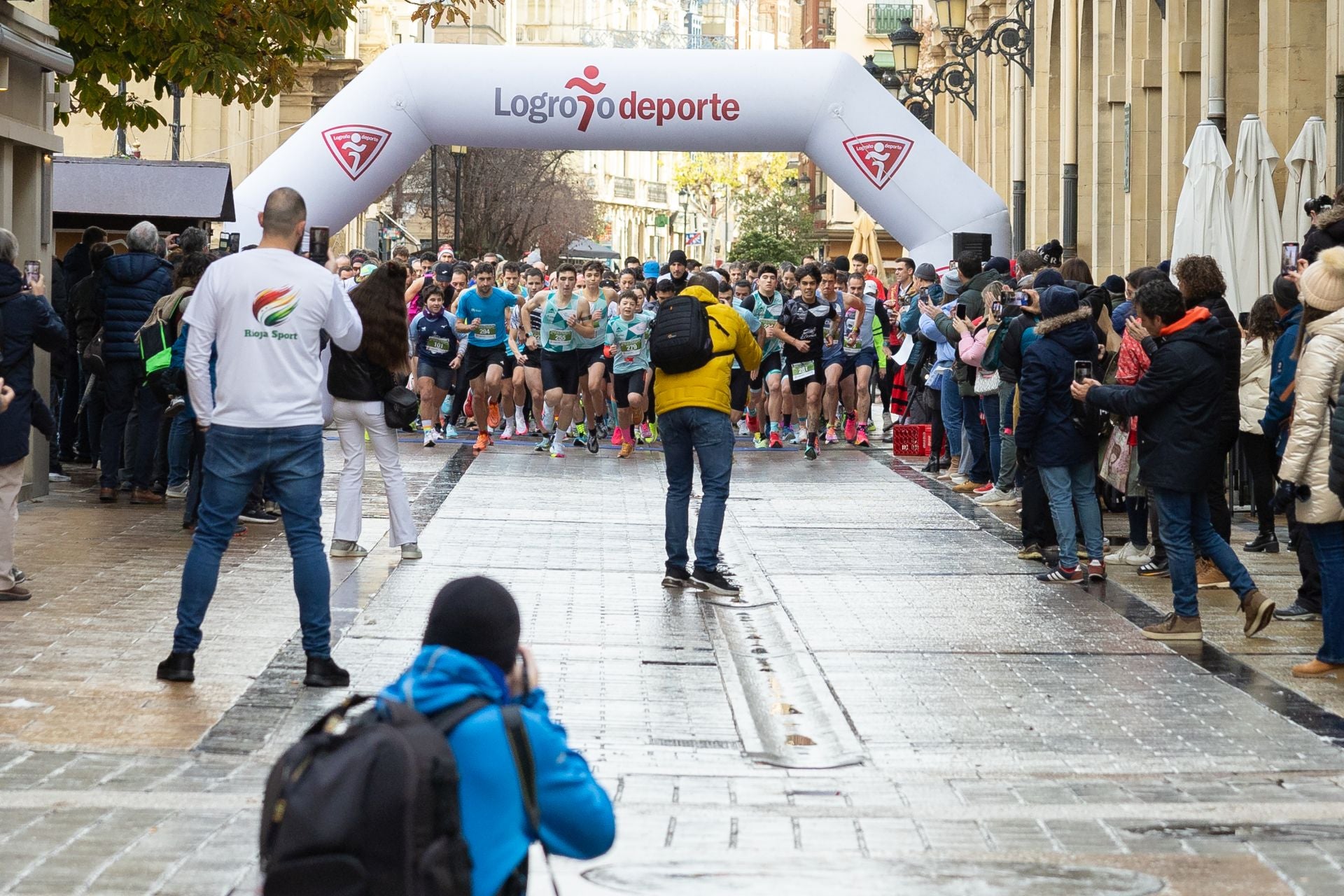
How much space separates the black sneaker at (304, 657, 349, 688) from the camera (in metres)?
8.05

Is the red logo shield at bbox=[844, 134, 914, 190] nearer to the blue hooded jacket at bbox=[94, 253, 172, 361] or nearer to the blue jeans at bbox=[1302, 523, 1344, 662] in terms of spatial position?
the blue hooded jacket at bbox=[94, 253, 172, 361]

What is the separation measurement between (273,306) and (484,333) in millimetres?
13139

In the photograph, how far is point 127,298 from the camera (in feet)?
47.3

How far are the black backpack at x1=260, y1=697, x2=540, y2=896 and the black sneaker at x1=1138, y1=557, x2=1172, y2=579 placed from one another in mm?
9386

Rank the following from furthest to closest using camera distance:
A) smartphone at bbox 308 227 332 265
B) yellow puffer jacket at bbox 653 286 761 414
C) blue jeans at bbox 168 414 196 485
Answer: blue jeans at bbox 168 414 196 485 → smartphone at bbox 308 227 332 265 → yellow puffer jacket at bbox 653 286 761 414

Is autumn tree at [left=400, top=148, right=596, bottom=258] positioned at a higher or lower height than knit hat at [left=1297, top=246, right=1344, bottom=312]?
higher

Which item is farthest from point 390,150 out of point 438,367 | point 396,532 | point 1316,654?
point 1316,654

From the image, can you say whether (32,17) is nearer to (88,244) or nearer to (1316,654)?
(88,244)

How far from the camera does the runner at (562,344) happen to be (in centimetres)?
2023

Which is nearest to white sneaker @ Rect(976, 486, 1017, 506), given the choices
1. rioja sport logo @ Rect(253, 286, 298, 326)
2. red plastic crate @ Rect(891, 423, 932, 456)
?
red plastic crate @ Rect(891, 423, 932, 456)

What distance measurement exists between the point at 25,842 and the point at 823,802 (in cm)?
253

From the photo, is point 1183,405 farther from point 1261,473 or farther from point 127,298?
point 127,298

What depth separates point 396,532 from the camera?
39.3 ft

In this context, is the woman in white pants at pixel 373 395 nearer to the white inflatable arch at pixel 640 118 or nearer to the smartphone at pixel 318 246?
the smartphone at pixel 318 246
